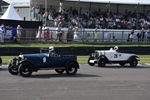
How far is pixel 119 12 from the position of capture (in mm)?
Answer: 40969

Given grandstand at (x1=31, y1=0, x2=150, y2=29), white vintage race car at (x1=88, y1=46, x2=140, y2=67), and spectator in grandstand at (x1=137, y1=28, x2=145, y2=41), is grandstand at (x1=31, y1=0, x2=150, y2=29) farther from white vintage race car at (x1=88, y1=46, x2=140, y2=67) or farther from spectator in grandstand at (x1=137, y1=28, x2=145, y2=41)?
white vintage race car at (x1=88, y1=46, x2=140, y2=67)

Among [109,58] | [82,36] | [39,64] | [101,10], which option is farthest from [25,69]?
[101,10]

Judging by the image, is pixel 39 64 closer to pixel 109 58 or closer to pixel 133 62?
pixel 109 58

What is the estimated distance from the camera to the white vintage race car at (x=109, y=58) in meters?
17.7

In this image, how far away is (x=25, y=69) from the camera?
12.8 meters

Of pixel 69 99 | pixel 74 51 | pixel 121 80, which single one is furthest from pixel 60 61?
pixel 74 51

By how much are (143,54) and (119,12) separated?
49.0ft

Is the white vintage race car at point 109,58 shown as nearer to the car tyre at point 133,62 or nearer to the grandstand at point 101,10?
the car tyre at point 133,62

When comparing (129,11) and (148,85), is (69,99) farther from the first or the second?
(129,11)

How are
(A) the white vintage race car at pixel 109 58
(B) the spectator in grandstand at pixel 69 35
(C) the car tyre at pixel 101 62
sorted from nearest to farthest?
(C) the car tyre at pixel 101 62
(A) the white vintage race car at pixel 109 58
(B) the spectator in grandstand at pixel 69 35

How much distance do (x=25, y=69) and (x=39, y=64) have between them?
2.20ft

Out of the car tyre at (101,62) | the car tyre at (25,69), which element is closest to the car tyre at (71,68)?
the car tyre at (25,69)

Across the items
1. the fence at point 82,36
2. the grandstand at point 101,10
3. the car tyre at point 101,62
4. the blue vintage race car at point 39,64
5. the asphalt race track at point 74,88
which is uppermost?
the grandstand at point 101,10

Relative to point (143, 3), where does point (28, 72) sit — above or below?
below
